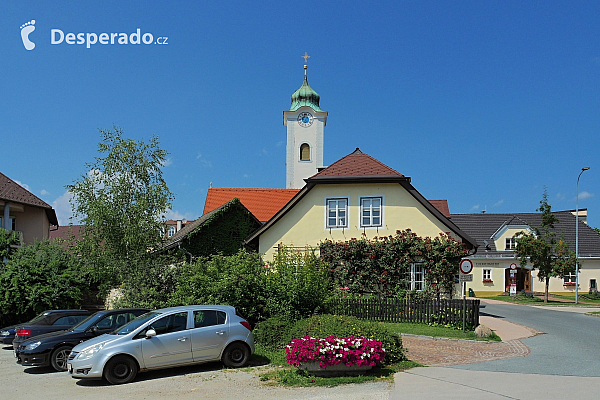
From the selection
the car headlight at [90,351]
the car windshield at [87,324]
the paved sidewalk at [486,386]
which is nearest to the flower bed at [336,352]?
the paved sidewalk at [486,386]

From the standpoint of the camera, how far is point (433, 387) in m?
9.98

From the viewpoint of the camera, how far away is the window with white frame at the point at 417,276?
23672 mm

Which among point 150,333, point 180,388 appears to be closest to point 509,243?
point 150,333

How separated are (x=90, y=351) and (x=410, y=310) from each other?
12688mm

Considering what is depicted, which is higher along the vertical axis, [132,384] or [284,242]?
[284,242]

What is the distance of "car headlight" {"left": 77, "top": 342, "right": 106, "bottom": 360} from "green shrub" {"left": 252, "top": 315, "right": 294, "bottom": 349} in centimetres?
467

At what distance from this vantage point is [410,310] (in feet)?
67.5

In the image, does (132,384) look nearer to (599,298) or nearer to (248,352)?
(248,352)

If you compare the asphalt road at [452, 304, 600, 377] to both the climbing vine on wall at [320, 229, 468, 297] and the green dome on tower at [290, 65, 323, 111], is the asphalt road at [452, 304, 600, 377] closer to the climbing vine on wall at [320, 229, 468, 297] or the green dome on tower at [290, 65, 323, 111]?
the climbing vine on wall at [320, 229, 468, 297]

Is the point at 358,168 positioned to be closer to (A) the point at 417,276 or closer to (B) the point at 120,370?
(A) the point at 417,276

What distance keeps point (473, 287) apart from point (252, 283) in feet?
118

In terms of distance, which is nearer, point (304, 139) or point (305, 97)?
point (304, 139)

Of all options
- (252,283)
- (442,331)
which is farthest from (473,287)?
(252,283)

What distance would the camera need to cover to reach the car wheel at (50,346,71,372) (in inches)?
518
